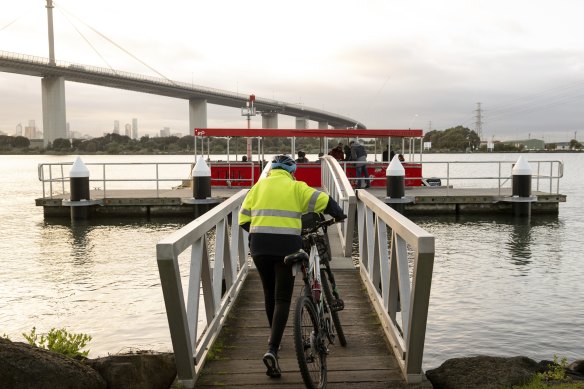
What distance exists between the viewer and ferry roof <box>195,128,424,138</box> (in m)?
24.5

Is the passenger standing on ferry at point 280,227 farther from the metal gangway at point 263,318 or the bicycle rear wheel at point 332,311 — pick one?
the bicycle rear wheel at point 332,311

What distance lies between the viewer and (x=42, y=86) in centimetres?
7769

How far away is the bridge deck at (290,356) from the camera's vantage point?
480 cm

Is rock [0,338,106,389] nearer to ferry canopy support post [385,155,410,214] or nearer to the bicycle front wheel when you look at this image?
the bicycle front wheel

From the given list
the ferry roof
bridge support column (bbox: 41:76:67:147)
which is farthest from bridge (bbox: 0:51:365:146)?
the ferry roof

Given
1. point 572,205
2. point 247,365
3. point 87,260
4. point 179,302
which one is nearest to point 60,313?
point 87,260

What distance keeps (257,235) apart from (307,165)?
19380mm

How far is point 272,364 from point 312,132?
20.7 m

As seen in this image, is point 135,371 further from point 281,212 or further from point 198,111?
point 198,111

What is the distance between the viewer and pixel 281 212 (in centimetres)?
473

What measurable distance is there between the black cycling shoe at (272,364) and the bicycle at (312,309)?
12.9 inches

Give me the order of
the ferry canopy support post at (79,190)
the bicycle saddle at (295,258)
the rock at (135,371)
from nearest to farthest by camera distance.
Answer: the bicycle saddle at (295,258) < the rock at (135,371) < the ferry canopy support post at (79,190)

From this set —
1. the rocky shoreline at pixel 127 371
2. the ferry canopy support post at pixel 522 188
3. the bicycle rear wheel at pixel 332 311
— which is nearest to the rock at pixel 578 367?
the rocky shoreline at pixel 127 371

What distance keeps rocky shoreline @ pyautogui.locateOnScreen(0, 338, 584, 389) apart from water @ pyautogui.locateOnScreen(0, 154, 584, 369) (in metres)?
1.98
